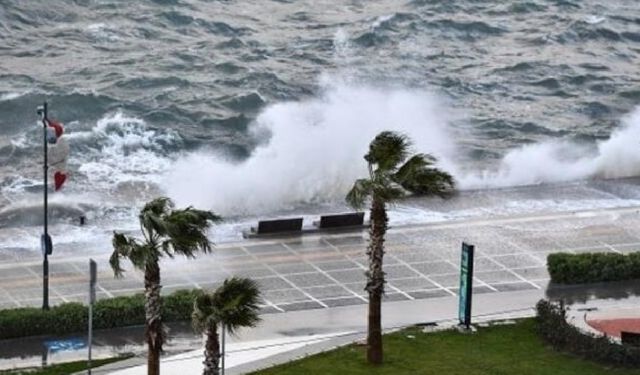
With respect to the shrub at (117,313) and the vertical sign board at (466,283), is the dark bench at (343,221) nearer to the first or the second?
the vertical sign board at (466,283)

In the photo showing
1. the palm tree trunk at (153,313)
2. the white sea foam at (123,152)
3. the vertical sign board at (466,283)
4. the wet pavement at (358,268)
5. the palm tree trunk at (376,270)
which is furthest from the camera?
the white sea foam at (123,152)

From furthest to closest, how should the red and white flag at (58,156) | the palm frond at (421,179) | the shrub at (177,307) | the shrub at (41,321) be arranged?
the red and white flag at (58,156) < the shrub at (177,307) < the shrub at (41,321) < the palm frond at (421,179)

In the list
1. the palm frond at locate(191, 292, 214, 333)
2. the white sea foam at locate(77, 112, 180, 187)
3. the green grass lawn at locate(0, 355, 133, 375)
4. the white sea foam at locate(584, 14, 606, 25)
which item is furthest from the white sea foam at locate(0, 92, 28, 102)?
the palm frond at locate(191, 292, 214, 333)

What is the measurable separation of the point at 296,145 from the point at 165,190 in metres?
8.52

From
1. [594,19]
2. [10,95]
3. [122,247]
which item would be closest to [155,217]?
[122,247]

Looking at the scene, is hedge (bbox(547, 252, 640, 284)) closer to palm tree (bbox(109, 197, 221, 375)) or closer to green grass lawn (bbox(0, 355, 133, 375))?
green grass lawn (bbox(0, 355, 133, 375))

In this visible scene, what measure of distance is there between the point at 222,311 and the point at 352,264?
15918 mm

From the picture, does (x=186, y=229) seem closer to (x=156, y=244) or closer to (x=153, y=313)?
(x=156, y=244)

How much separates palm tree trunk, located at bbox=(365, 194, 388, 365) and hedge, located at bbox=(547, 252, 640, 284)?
31.8 feet

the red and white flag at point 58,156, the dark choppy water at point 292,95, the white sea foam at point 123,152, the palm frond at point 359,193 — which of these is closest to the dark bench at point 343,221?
the dark choppy water at point 292,95

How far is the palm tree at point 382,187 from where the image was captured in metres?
34.5

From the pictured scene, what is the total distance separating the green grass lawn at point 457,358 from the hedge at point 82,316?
4.75 metres

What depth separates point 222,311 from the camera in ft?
99.0

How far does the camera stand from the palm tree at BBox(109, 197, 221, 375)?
31109mm
